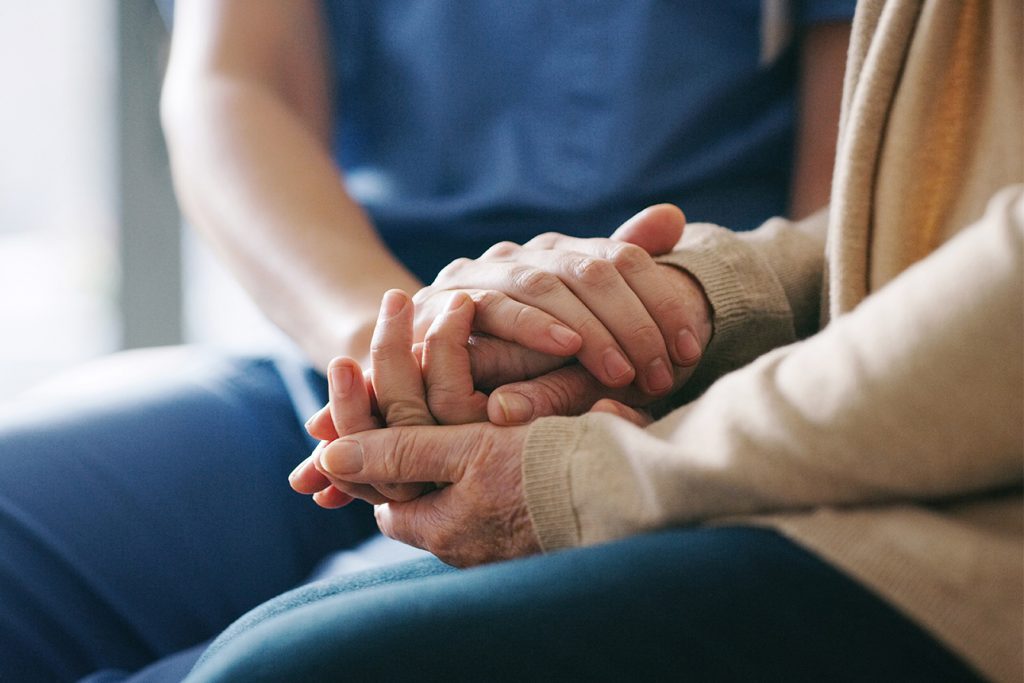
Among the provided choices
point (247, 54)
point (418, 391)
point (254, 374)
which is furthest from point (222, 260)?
point (418, 391)

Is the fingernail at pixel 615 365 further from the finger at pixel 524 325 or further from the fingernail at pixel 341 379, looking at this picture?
the fingernail at pixel 341 379

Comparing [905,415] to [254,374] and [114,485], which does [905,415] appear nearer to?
[114,485]

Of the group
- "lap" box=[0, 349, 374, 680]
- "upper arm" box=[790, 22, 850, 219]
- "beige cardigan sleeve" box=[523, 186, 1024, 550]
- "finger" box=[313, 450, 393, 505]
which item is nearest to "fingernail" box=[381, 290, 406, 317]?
"finger" box=[313, 450, 393, 505]

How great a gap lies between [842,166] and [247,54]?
744 millimetres

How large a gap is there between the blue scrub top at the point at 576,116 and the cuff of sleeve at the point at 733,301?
1.03 ft

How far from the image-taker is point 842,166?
23.2 inches

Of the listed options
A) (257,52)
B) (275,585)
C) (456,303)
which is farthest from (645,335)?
(257,52)

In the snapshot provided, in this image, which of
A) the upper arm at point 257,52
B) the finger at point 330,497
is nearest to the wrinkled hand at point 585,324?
the finger at point 330,497

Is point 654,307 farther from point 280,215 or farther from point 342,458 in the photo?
point 280,215

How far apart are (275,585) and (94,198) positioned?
1516 millimetres

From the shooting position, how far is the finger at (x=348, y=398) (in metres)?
0.61

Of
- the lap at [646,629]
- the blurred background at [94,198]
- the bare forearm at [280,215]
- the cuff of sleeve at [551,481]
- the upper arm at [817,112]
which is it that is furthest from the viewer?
the blurred background at [94,198]

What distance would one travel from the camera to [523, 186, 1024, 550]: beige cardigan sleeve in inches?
15.5

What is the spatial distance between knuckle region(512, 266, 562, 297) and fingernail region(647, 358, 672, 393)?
3.4 inches
